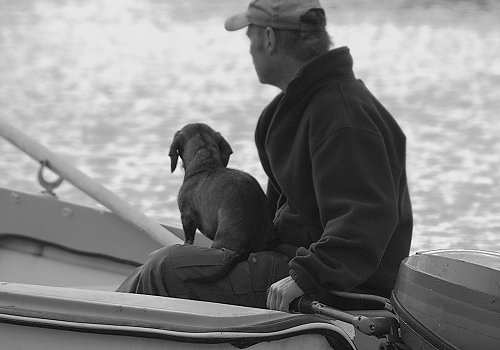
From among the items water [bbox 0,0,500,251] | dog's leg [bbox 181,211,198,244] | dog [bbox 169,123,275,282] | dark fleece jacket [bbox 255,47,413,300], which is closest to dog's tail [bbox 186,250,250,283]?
dog [bbox 169,123,275,282]

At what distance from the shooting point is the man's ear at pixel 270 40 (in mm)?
3088

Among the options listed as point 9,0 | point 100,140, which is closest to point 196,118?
point 100,140

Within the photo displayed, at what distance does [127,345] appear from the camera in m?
2.63

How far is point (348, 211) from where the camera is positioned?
2795 millimetres

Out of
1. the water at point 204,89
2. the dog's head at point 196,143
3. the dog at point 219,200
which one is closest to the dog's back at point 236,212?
the dog at point 219,200

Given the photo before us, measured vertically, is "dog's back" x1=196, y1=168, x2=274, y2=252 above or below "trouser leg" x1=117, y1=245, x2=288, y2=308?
above

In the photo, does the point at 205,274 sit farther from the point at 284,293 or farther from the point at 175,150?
the point at 175,150

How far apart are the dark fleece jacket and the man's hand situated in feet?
0.06

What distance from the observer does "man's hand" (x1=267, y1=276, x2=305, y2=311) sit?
2789mm

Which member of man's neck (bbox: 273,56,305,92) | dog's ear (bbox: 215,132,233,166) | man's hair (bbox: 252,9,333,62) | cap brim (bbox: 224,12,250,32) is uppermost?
cap brim (bbox: 224,12,250,32)

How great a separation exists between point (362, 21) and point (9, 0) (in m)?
6.69

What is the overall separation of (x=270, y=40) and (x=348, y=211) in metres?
0.58

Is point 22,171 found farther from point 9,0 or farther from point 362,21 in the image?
point 9,0

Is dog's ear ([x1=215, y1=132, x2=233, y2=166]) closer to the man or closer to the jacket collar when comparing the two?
the man
